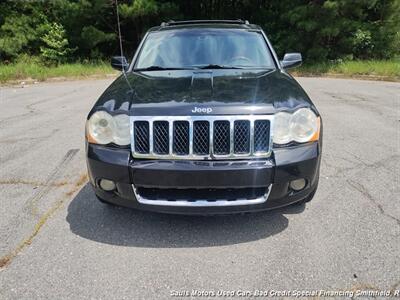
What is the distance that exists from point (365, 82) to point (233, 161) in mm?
9791

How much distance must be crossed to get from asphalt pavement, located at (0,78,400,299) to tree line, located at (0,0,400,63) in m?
9.61

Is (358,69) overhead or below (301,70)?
overhead

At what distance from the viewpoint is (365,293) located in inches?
84.0

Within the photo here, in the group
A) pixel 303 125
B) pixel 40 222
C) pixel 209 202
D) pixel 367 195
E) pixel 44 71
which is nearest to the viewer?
pixel 209 202

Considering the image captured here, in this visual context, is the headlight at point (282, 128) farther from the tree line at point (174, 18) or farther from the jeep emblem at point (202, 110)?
the tree line at point (174, 18)

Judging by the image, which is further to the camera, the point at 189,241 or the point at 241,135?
the point at 189,241

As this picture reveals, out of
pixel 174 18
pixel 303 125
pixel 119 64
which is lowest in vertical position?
pixel 174 18

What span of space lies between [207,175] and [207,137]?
0.88ft

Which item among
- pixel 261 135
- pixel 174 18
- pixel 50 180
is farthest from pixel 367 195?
pixel 174 18

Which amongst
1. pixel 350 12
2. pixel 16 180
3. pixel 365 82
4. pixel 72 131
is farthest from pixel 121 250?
pixel 350 12

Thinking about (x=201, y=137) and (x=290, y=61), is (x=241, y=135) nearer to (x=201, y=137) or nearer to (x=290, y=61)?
(x=201, y=137)

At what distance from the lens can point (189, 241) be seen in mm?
2664

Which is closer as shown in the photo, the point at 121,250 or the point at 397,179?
the point at 121,250

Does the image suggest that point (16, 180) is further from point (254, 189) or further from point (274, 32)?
point (274, 32)
